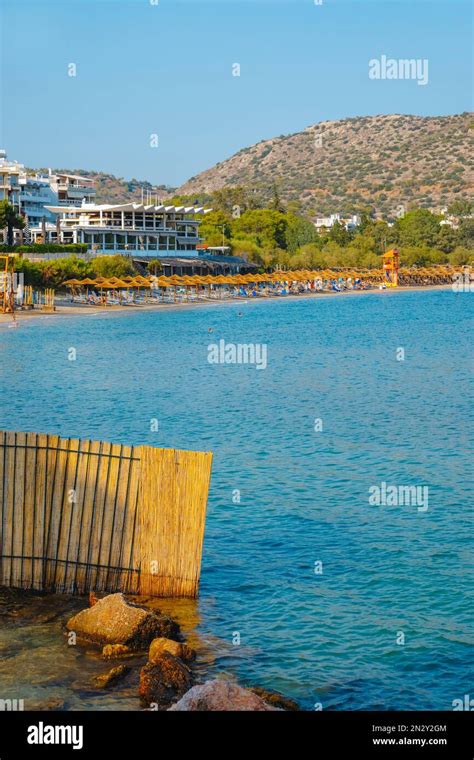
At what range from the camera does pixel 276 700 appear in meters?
10.6

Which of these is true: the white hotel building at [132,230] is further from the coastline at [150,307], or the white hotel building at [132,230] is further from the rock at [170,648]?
the rock at [170,648]

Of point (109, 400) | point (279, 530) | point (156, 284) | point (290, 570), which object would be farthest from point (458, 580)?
point (156, 284)

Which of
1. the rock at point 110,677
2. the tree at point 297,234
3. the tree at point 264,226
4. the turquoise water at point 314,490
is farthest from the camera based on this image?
the tree at point 297,234

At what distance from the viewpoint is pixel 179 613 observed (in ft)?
43.3

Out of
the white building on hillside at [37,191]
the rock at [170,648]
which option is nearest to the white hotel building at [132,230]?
the white building on hillside at [37,191]

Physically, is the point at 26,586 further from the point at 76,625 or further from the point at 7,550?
the point at 76,625

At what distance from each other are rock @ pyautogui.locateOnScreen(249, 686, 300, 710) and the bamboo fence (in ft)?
8.37

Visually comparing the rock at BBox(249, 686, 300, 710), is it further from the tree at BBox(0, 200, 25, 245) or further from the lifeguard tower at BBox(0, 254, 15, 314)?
the tree at BBox(0, 200, 25, 245)

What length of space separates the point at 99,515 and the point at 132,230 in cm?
10777

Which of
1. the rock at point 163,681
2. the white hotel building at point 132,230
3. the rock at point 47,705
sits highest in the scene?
the white hotel building at point 132,230

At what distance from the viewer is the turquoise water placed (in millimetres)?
12312

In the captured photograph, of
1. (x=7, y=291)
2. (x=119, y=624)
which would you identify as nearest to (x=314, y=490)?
(x=119, y=624)

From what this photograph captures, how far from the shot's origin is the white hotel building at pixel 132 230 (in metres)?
117
